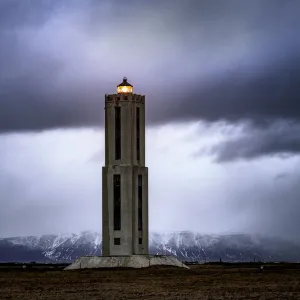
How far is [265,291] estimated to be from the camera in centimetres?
6969

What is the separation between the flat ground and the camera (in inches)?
2653

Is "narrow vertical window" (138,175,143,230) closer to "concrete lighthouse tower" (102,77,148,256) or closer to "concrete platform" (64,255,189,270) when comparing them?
"concrete lighthouse tower" (102,77,148,256)

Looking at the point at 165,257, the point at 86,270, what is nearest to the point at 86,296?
the point at 86,270

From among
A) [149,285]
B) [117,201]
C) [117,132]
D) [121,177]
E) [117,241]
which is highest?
[117,132]

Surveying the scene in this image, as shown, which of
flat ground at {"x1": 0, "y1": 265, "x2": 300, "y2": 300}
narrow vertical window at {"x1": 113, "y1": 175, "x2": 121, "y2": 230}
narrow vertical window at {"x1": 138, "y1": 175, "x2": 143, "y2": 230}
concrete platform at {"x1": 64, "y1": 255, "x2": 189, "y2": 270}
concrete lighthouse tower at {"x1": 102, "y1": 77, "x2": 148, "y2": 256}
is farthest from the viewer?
narrow vertical window at {"x1": 138, "y1": 175, "x2": 143, "y2": 230}

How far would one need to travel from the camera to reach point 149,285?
254 feet

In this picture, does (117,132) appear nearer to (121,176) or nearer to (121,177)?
(121,176)

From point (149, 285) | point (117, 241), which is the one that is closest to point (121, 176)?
point (117, 241)

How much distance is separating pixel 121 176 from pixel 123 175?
0.25m

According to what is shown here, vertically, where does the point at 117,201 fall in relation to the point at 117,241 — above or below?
above

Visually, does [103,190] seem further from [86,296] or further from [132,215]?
[86,296]

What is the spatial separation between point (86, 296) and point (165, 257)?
42852 millimetres

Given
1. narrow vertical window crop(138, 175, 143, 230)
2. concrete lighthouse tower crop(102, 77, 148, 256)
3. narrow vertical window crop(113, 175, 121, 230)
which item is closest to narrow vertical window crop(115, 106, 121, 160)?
concrete lighthouse tower crop(102, 77, 148, 256)

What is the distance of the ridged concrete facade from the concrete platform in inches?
256
